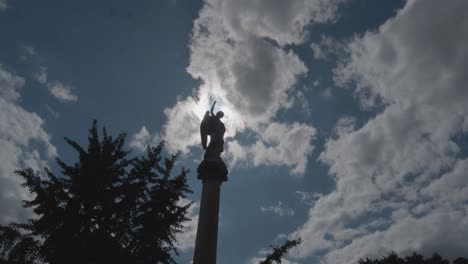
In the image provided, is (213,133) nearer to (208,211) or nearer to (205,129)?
(205,129)

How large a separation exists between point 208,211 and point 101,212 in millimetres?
3805

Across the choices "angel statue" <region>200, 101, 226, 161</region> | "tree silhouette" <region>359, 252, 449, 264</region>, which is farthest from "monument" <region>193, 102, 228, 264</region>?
"tree silhouette" <region>359, 252, 449, 264</region>

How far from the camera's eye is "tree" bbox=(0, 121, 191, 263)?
1113 cm

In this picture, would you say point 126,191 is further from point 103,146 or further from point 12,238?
point 12,238

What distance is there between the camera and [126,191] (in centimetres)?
1332

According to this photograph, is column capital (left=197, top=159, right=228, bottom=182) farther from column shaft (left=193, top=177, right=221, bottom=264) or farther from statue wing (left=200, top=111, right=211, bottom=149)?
statue wing (left=200, top=111, right=211, bottom=149)

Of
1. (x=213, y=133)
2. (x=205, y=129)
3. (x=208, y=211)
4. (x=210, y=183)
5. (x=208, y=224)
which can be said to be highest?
(x=205, y=129)

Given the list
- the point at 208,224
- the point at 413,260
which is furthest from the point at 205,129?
the point at 413,260

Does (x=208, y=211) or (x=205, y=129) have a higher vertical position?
(x=205, y=129)

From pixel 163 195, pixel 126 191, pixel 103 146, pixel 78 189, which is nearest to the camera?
pixel 78 189

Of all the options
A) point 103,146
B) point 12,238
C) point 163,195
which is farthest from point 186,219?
point 12,238

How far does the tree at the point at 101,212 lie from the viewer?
36.5ft

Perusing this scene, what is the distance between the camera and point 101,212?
12.4 metres

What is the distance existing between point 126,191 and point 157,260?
2.99 metres
